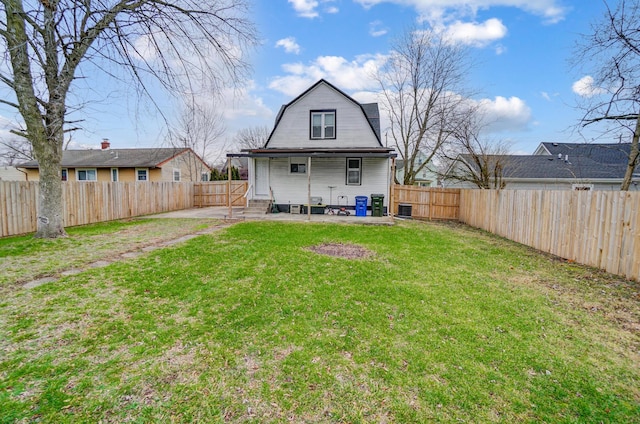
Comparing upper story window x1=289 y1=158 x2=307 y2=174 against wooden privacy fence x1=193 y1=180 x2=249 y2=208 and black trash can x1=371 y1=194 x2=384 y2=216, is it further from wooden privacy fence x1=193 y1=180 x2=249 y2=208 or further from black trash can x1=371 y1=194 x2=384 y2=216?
wooden privacy fence x1=193 y1=180 x2=249 y2=208

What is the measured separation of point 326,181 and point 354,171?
1.48 meters

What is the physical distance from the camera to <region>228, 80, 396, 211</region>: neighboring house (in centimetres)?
1432

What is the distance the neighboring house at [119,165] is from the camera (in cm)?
2264

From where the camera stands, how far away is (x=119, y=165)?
22391mm

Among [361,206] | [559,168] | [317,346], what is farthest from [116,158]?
[559,168]

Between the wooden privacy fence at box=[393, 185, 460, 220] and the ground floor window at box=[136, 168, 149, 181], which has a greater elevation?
A: the ground floor window at box=[136, 168, 149, 181]

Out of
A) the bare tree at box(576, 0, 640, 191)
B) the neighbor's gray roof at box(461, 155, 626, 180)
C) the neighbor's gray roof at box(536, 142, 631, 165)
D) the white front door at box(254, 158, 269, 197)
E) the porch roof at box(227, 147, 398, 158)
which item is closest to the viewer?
the bare tree at box(576, 0, 640, 191)

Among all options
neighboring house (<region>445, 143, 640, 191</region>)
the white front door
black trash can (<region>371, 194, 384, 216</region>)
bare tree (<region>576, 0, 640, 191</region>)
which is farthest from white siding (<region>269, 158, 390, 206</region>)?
bare tree (<region>576, 0, 640, 191</region>)

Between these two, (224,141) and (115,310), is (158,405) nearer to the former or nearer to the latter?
(115,310)

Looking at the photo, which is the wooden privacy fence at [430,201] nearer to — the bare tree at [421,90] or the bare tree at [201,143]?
the bare tree at [421,90]

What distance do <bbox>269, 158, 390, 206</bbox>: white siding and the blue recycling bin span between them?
0.57m

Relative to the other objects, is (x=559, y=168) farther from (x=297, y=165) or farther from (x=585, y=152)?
(x=297, y=165)

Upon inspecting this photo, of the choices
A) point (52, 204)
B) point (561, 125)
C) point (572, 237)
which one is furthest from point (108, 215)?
point (561, 125)

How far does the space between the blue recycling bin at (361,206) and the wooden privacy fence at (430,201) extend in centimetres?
220
